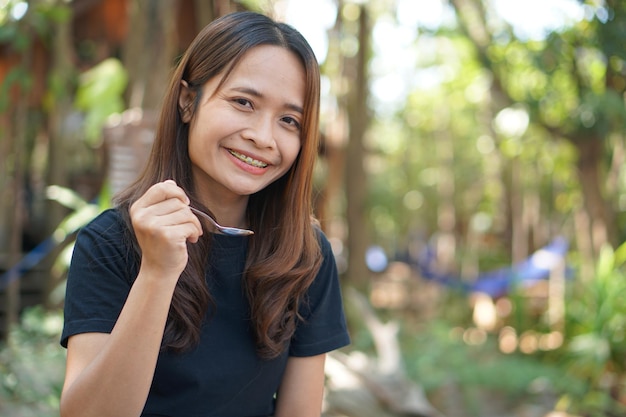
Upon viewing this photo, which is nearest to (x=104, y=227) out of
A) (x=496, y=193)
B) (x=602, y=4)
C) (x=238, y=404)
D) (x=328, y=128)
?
(x=238, y=404)

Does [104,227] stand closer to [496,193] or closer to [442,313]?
[442,313]

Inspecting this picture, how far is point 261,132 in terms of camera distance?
62.3 inches

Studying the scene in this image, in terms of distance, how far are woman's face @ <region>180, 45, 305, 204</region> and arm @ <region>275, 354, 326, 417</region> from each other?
44cm

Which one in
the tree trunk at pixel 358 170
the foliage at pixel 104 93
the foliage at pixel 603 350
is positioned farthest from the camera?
the tree trunk at pixel 358 170

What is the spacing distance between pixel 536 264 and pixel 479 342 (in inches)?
81.3

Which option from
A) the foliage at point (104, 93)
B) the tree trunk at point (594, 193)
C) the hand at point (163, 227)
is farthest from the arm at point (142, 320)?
the tree trunk at point (594, 193)

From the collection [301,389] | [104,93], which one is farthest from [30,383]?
[104,93]

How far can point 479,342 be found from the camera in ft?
27.7

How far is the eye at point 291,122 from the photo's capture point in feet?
5.38

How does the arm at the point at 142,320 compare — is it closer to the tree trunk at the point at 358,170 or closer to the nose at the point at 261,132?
the nose at the point at 261,132

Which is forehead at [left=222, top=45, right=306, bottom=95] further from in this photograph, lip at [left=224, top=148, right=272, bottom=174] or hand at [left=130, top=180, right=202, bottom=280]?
hand at [left=130, top=180, right=202, bottom=280]

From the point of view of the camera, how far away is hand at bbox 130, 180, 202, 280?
1281 millimetres

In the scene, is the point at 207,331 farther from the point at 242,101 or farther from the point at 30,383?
the point at 30,383

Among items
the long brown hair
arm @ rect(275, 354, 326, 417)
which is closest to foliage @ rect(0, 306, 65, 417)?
arm @ rect(275, 354, 326, 417)
